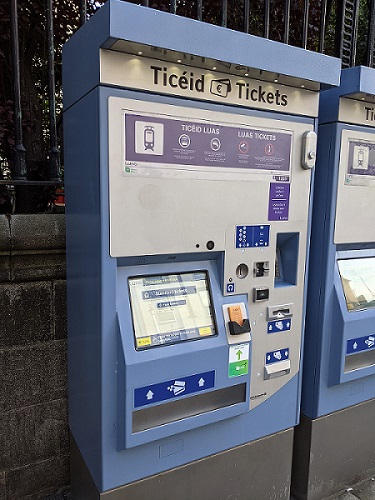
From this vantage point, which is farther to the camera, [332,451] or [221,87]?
[332,451]

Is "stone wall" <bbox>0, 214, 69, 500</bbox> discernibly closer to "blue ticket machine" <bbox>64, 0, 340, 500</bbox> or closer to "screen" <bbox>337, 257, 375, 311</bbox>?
"blue ticket machine" <bbox>64, 0, 340, 500</bbox>

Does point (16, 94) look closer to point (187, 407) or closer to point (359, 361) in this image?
point (187, 407)

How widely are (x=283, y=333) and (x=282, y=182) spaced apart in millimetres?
784

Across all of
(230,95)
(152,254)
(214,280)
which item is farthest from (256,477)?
(230,95)

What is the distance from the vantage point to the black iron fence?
2277 mm

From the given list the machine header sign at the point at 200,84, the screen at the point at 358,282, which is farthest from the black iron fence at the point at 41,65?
the screen at the point at 358,282

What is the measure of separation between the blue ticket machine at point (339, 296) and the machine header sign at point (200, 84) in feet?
0.99

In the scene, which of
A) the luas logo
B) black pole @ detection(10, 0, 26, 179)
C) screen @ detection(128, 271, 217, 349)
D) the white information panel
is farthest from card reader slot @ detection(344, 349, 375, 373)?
black pole @ detection(10, 0, 26, 179)

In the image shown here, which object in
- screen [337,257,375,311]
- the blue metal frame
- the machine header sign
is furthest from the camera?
screen [337,257,375,311]

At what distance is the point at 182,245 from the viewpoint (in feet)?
5.92

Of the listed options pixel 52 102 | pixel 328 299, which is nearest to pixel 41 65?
pixel 52 102

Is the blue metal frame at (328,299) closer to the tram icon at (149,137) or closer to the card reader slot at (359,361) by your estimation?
the card reader slot at (359,361)

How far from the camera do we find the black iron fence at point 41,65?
7.47 feet

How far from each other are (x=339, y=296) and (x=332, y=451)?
3.18 ft
